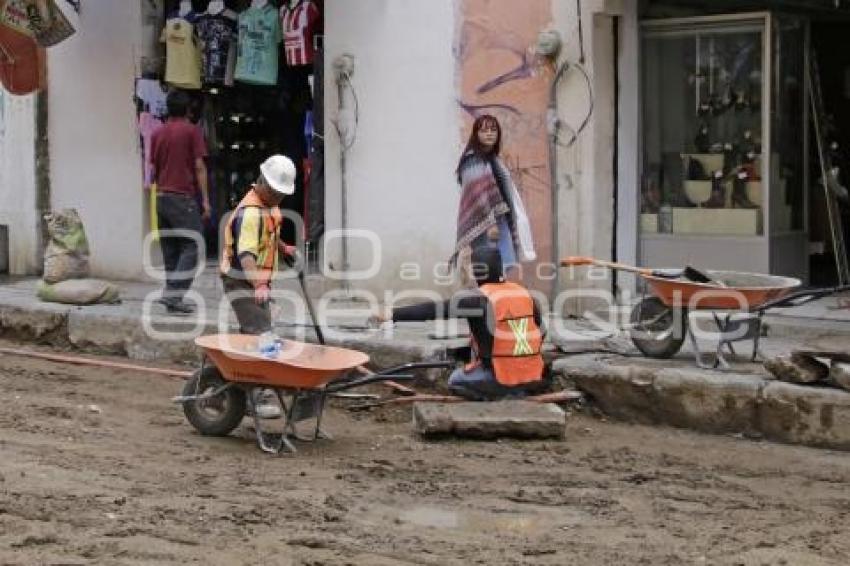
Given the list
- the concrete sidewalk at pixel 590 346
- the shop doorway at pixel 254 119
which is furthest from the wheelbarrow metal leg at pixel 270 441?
the shop doorway at pixel 254 119

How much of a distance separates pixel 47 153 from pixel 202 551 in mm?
10089

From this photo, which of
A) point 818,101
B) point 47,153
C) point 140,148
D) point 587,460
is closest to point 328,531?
point 587,460

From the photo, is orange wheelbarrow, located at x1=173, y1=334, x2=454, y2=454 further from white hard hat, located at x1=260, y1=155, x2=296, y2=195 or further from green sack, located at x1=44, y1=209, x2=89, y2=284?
green sack, located at x1=44, y1=209, x2=89, y2=284

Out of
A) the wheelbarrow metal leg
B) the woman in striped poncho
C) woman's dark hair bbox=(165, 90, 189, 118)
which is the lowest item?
the wheelbarrow metal leg

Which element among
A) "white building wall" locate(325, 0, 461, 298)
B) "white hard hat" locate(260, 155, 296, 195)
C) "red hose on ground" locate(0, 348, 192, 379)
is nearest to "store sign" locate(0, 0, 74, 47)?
"white building wall" locate(325, 0, 461, 298)

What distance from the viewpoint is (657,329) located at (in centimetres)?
929

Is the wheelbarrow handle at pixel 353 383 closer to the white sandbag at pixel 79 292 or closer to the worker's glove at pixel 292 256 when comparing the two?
the worker's glove at pixel 292 256

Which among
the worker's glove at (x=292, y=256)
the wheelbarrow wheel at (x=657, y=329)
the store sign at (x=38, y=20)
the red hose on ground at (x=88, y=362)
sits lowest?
the red hose on ground at (x=88, y=362)

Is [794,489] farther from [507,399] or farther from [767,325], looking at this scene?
[767,325]

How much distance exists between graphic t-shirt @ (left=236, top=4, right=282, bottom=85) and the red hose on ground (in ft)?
11.6

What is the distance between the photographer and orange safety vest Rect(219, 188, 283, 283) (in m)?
8.56

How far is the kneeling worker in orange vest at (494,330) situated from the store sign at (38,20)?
7.26 meters

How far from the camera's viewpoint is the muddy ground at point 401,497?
19.3ft

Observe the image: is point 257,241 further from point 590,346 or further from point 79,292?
point 79,292
